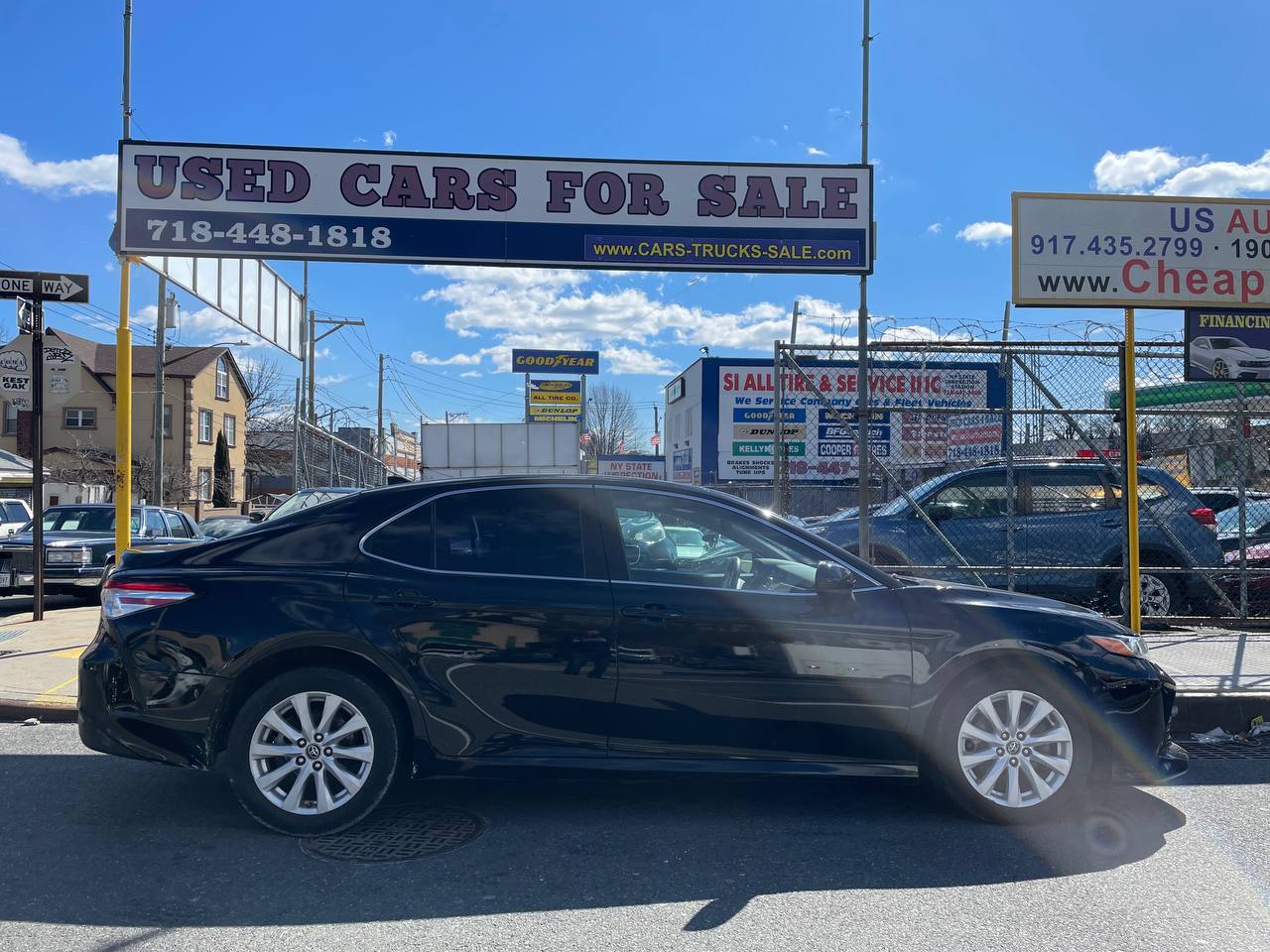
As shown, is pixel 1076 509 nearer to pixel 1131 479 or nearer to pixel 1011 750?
pixel 1131 479

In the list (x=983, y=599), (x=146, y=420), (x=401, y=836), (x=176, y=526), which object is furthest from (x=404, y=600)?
(x=146, y=420)

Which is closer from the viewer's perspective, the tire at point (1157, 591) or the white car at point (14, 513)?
the tire at point (1157, 591)

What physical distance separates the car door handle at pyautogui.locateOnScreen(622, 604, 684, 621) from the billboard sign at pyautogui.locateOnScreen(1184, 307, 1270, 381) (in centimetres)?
656

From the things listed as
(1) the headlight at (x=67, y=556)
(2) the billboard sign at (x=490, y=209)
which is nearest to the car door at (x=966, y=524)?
(2) the billboard sign at (x=490, y=209)

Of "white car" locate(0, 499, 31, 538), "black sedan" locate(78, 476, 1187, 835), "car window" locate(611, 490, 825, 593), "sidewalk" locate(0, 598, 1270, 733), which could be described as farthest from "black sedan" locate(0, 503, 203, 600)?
"car window" locate(611, 490, 825, 593)

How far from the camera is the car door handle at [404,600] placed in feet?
15.3

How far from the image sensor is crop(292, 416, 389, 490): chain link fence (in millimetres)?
14540

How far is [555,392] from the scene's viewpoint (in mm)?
53656

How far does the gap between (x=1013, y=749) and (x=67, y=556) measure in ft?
38.7

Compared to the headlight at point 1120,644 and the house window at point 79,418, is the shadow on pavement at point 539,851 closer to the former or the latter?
the headlight at point 1120,644

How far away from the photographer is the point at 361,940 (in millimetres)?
3574

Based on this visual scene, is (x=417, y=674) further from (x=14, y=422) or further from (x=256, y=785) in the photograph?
(x=14, y=422)

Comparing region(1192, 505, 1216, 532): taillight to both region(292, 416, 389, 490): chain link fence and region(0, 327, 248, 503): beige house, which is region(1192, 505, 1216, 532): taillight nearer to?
region(292, 416, 389, 490): chain link fence

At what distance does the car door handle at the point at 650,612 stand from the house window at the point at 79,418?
49.6m
